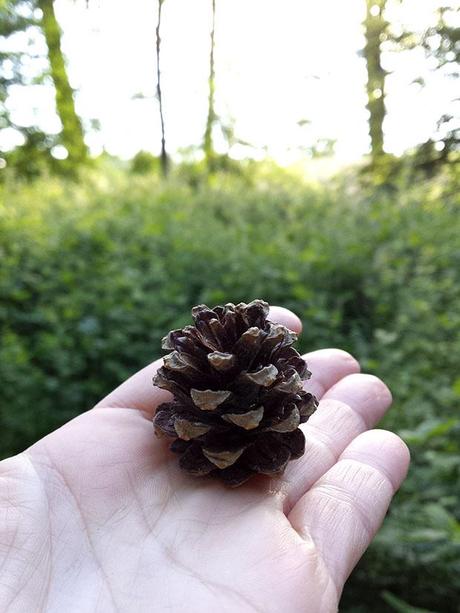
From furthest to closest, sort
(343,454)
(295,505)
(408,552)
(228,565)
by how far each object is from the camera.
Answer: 1. (408,552)
2. (343,454)
3. (295,505)
4. (228,565)

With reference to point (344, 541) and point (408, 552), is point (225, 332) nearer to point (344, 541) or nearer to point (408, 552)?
point (344, 541)

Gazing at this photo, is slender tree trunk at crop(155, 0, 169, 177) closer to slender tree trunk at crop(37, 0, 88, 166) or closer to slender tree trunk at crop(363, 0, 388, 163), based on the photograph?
slender tree trunk at crop(37, 0, 88, 166)

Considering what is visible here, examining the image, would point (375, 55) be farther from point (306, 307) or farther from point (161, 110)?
point (161, 110)

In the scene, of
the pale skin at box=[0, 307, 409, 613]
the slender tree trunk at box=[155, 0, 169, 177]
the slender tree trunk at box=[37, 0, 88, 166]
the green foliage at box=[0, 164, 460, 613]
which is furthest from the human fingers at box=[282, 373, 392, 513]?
the slender tree trunk at box=[37, 0, 88, 166]

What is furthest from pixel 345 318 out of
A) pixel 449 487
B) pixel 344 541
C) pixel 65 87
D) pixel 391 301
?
pixel 65 87

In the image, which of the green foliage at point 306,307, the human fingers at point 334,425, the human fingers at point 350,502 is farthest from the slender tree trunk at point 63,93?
the human fingers at point 350,502

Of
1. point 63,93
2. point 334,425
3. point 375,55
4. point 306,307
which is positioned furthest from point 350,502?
point 63,93
